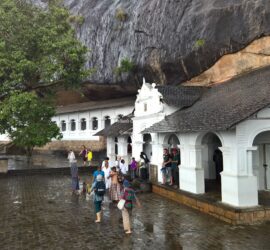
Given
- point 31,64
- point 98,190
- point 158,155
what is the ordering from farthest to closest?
1. point 31,64
2. point 158,155
3. point 98,190

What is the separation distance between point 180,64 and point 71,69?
7933mm

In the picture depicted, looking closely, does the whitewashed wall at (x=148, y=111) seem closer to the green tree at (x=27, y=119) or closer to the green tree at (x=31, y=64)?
the green tree at (x=31, y=64)

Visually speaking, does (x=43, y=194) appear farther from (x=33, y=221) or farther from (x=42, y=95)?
(x=42, y=95)

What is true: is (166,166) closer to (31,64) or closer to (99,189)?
(99,189)

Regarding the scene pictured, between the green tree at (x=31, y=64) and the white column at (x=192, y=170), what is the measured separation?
393 inches

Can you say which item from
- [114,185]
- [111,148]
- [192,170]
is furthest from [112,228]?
[111,148]

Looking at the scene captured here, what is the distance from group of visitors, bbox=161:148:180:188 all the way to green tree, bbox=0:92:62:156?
28.8 ft

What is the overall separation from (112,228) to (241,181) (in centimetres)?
453

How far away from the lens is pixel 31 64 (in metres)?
20.7

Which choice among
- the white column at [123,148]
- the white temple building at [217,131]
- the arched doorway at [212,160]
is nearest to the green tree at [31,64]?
the white column at [123,148]

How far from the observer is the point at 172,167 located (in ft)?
53.5

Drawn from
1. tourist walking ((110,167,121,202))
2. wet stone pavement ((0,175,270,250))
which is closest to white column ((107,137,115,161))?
wet stone pavement ((0,175,270,250))

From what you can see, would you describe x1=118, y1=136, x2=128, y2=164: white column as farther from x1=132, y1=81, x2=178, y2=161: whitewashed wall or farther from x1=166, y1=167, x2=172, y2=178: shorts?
x1=166, y1=167, x2=172, y2=178: shorts

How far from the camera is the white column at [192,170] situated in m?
14.2
